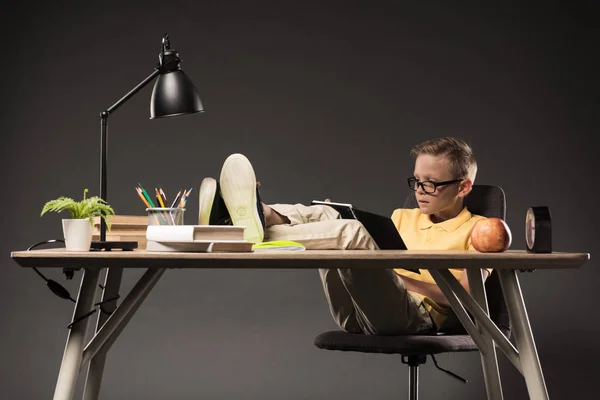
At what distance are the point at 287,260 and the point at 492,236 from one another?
48cm

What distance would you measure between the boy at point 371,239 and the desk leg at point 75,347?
307 millimetres

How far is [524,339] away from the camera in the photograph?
1765 millimetres

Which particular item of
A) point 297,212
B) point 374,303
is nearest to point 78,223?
point 297,212

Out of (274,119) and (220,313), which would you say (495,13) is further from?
(220,313)

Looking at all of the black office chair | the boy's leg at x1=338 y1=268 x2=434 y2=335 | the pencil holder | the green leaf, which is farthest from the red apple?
the green leaf

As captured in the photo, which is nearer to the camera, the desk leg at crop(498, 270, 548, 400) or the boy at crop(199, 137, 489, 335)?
the desk leg at crop(498, 270, 548, 400)

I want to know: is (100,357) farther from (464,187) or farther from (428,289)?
(464,187)

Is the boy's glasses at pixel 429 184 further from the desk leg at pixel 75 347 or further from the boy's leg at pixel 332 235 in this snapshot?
the desk leg at pixel 75 347

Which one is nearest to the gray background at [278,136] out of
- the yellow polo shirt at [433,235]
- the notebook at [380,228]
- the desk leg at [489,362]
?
the yellow polo shirt at [433,235]

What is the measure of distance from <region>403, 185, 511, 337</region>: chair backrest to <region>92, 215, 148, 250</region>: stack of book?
1.05 m

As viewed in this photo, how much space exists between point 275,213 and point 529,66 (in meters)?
2.07

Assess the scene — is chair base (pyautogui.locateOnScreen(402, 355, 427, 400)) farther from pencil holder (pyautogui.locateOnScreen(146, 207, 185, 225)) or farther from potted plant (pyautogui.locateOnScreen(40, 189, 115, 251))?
potted plant (pyautogui.locateOnScreen(40, 189, 115, 251))

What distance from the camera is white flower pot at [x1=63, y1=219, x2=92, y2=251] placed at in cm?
174

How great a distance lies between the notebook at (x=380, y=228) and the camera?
195cm
